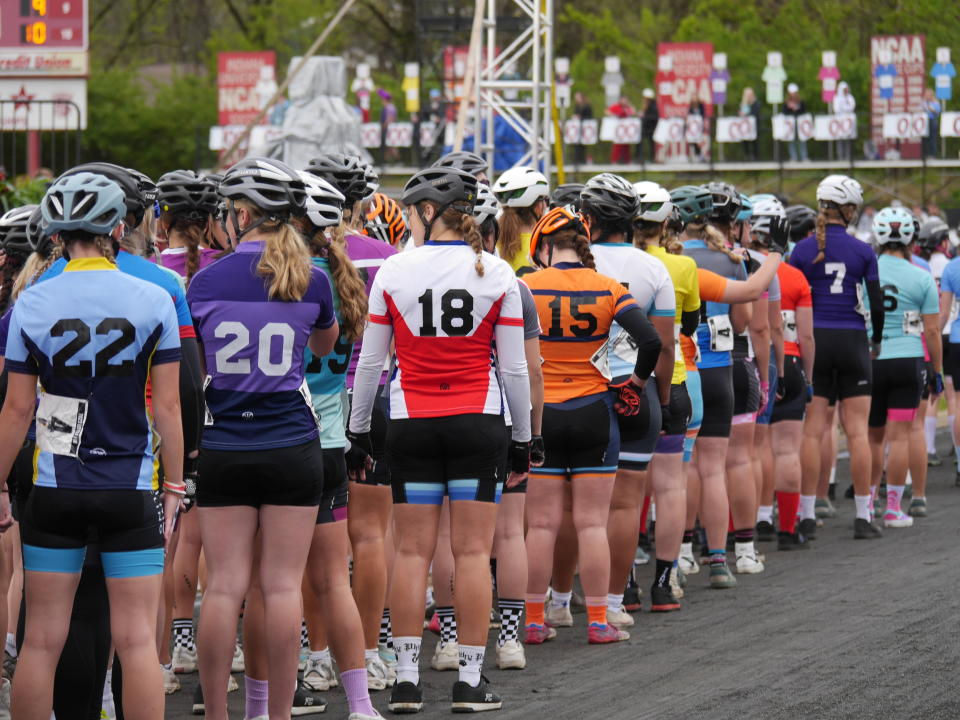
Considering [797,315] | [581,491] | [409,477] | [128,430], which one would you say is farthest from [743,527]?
[128,430]

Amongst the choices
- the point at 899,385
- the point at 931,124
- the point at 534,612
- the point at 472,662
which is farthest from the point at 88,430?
the point at 931,124

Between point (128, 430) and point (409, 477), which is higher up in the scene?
point (128, 430)

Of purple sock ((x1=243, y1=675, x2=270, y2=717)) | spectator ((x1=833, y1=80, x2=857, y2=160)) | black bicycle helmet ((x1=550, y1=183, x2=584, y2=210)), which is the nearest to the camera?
purple sock ((x1=243, y1=675, x2=270, y2=717))

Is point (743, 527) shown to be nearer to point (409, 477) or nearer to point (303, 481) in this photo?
A: point (409, 477)

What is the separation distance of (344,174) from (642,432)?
7.42ft

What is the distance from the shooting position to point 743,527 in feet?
34.9

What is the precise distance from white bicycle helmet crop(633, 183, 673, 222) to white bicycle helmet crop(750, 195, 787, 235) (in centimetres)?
156

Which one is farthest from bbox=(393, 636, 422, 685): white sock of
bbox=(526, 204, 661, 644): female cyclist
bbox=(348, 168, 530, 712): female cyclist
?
bbox=(526, 204, 661, 644): female cyclist

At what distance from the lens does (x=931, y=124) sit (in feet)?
124

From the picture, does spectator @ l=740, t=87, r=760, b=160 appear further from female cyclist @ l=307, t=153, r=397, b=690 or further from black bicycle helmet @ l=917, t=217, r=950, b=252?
female cyclist @ l=307, t=153, r=397, b=690

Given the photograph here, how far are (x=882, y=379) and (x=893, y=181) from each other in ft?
93.8

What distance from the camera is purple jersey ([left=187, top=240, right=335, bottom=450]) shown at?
600cm

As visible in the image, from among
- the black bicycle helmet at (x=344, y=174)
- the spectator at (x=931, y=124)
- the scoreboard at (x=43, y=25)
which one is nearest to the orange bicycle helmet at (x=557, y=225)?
the black bicycle helmet at (x=344, y=174)

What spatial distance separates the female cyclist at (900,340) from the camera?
1257 cm
